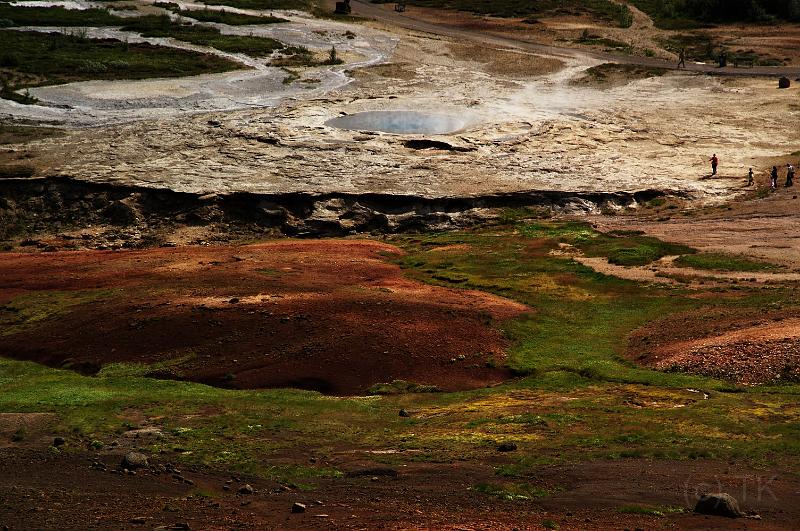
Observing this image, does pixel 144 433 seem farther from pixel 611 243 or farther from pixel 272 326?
pixel 611 243

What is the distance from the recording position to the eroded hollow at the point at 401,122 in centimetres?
6694

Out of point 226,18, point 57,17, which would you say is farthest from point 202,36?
point 57,17

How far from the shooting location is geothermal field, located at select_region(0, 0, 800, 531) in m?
23.4

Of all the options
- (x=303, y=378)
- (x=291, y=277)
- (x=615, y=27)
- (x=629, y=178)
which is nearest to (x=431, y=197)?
(x=629, y=178)

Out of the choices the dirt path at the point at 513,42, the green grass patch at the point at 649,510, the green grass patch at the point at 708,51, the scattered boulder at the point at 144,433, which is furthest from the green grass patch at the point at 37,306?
the green grass patch at the point at 708,51

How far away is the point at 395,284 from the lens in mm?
41781

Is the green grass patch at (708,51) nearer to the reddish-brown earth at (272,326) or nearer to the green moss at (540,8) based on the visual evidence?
the green moss at (540,8)

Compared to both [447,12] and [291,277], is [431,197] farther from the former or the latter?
[447,12]

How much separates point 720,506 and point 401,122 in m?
49.9

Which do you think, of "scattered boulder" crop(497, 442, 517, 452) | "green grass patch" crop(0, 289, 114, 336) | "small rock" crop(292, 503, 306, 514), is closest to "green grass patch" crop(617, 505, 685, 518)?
"scattered boulder" crop(497, 442, 517, 452)

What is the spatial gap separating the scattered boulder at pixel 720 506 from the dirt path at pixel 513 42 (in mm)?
68760

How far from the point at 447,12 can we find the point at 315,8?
1384cm

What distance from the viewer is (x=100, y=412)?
2881 cm

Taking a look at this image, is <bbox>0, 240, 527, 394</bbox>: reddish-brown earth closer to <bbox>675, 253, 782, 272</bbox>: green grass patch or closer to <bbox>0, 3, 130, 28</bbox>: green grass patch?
<bbox>675, 253, 782, 272</bbox>: green grass patch
